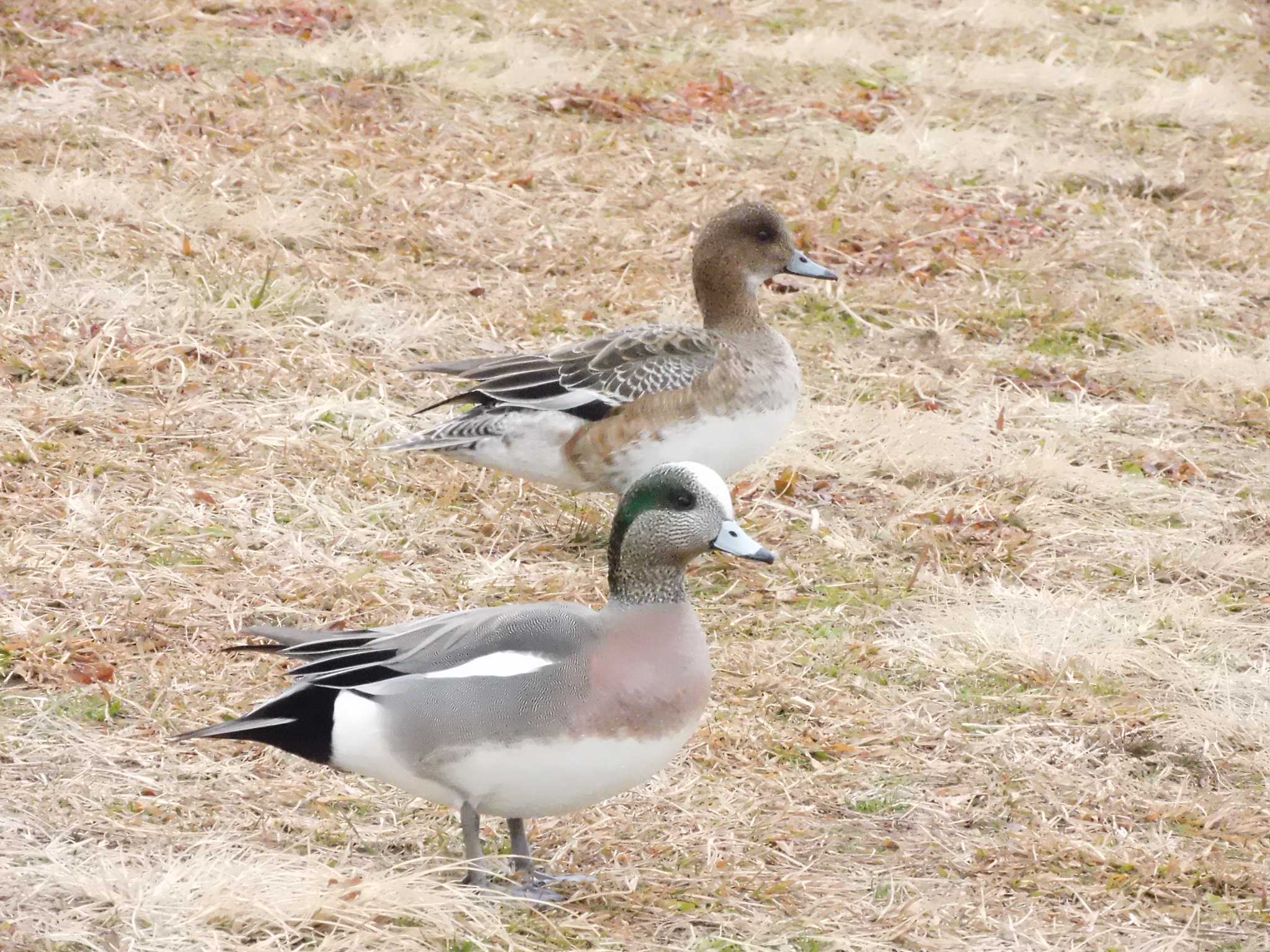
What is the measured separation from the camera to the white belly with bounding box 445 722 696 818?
3270 mm

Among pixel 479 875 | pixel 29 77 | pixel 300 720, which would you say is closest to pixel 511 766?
pixel 479 875

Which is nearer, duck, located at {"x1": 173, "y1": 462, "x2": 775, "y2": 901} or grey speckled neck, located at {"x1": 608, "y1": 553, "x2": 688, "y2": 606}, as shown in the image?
→ duck, located at {"x1": 173, "y1": 462, "x2": 775, "y2": 901}

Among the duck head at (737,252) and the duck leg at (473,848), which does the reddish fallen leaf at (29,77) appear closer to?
the duck head at (737,252)

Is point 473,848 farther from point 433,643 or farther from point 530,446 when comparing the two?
point 530,446

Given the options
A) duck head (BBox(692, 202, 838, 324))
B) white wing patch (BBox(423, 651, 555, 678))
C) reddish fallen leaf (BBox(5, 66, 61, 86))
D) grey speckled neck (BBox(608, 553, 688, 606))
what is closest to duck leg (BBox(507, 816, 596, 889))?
white wing patch (BBox(423, 651, 555, 678))

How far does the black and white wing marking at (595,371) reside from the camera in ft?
17.4

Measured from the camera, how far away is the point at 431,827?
3.80 m

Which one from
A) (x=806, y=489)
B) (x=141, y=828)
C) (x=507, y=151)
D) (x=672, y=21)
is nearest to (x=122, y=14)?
(x=507, y=151)

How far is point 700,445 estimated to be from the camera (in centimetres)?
528

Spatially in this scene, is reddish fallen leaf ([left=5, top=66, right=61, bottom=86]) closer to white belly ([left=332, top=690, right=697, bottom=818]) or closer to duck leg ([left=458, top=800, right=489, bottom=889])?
white belly ([left=332, top=690, right=697, bottom=818])

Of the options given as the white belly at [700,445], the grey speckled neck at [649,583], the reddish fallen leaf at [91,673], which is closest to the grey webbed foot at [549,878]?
the grey speckled neck at [649,583]

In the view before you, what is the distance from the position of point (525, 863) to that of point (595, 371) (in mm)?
2148

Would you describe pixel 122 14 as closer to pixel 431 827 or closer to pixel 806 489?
pixel 806 489

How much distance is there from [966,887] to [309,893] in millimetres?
1478
